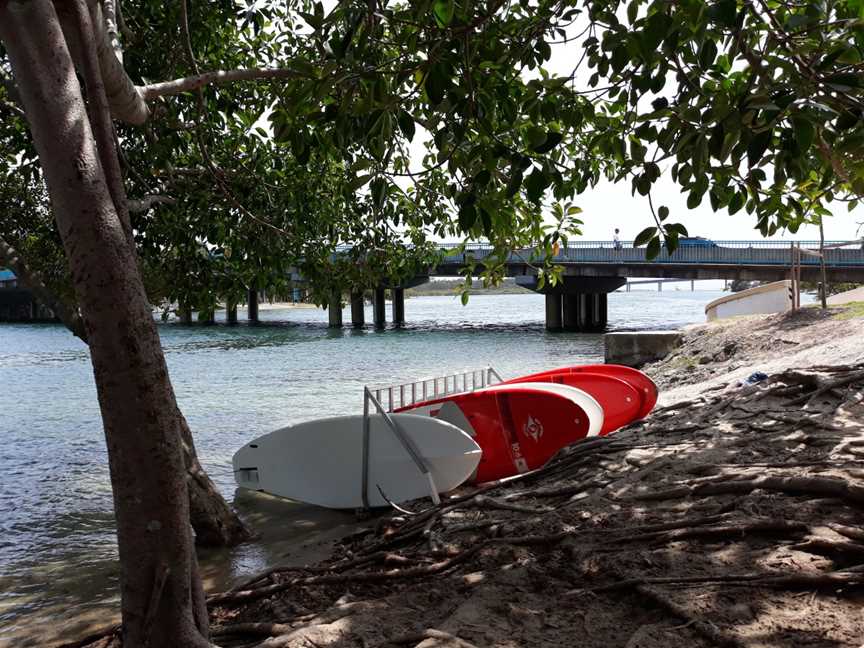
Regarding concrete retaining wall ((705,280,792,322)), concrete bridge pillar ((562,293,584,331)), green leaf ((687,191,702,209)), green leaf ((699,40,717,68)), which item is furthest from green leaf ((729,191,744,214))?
concrete bridge pillar ((562,293,584,331))

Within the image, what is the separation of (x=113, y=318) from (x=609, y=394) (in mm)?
9535

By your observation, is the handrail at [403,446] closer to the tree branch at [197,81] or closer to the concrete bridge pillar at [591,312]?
the tree branch at [197,81]

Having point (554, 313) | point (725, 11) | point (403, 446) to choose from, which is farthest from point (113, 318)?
point (554, 313)

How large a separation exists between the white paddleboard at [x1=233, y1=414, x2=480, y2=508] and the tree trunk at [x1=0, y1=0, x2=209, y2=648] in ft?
17.3

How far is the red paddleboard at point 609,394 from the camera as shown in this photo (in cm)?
1105

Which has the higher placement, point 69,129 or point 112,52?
point 112,52

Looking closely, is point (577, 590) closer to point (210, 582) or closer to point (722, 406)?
point (210, 582)

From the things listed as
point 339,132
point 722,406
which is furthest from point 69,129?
point 722,406

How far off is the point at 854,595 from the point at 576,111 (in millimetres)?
2829

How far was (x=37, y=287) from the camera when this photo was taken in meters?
7.07

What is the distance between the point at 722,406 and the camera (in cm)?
827

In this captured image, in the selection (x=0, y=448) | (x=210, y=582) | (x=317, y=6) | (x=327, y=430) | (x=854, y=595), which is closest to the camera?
(x=854, y=595)

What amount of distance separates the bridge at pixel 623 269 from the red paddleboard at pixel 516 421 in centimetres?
1337

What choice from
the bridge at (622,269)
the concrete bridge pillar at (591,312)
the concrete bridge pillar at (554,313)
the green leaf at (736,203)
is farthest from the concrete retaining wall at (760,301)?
the concrete bridge pillar at (554,313)
